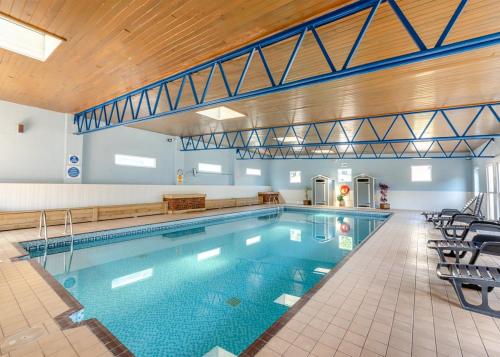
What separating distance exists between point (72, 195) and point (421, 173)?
49.0 feet

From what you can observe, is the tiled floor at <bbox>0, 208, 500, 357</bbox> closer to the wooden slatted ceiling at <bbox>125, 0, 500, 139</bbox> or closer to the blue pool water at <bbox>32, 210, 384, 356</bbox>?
the blue pool water at <bbox>32, 210, 384, 356</bbox>

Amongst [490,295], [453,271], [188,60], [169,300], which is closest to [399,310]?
[453,271]

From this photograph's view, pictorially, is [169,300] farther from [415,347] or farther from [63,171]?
[63,171]

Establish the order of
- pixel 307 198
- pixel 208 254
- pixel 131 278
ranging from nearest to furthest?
1. pixel 131 278
2. pixel 208 254
3. pixel 307 198

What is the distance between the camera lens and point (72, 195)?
6.88 meters

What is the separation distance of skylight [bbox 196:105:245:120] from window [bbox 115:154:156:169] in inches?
154

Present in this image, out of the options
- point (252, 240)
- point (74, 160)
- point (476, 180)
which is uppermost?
point (74, 160)

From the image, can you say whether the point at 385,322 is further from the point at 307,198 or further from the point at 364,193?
the point at 307,198

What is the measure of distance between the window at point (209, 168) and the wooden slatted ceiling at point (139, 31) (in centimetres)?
758

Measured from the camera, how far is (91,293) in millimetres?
3266

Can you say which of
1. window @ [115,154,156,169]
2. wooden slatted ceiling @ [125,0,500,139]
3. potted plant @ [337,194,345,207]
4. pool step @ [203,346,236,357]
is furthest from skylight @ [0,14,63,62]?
potted plant @ [337,194,345,207]

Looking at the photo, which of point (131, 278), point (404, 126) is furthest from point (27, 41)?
point (404, 126)

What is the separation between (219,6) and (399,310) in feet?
11.8

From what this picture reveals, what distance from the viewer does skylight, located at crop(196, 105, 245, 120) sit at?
653 centimetres
